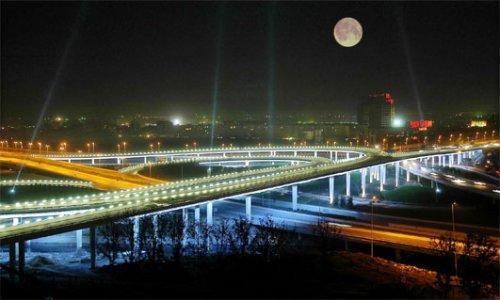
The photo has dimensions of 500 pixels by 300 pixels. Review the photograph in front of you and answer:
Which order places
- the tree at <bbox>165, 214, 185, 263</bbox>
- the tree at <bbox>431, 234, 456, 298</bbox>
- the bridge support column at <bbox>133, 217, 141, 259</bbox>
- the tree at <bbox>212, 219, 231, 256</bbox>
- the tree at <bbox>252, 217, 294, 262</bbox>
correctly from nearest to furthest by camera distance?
the tree at <bbox>431, 234, 456, 298</bbox> < the tree at <bbox>252, 217, 294, 262</bbox> < the tree at <bbox>165, 214, 185, 263</bbox> < the tree at <bbox>212, 219, 231, 256</bbox> < the bridge support column at <bbox>133, 217, 141, 259</bbox>

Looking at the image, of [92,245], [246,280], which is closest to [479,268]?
[246,280]

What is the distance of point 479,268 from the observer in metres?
23.7

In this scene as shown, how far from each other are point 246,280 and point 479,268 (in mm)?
11267

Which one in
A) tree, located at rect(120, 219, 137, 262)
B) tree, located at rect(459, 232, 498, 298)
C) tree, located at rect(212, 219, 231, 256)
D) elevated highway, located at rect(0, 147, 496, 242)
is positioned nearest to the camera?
tree, located at rect(459, 232, 498, 298)

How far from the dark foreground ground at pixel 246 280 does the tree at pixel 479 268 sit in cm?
162

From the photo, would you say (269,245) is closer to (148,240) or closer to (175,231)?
(175,231)

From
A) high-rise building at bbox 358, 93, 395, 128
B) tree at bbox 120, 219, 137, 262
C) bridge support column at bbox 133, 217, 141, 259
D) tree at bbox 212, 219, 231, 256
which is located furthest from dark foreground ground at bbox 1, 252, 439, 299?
high-rise building at bbox 358, 93, 395, 128

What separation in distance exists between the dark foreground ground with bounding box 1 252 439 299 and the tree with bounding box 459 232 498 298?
1620 millimetres

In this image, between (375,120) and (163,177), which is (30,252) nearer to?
(163,177)

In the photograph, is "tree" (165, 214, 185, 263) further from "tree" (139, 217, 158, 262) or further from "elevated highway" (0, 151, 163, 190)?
"elevated highway" (0, 151, 163, 190)

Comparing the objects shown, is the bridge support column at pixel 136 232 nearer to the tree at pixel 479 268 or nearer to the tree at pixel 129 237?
the tree at pixel 129 237

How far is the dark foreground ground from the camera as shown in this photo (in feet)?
55.1

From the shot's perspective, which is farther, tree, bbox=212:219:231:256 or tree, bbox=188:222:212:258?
tree, bbox=212:219:231:256

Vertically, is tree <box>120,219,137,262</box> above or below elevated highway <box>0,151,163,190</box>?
below
